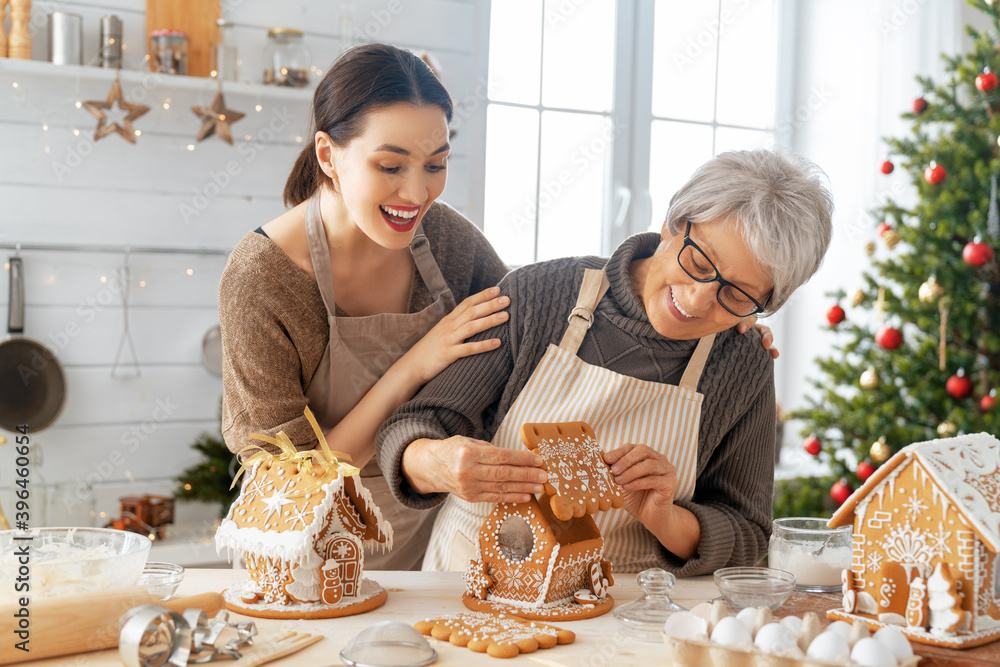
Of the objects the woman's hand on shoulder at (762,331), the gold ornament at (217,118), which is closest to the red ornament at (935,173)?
the woman's hand on shoulder at (762,331)

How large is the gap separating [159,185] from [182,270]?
294 millimetres

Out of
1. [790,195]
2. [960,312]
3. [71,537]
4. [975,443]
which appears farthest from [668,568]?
[960,312]

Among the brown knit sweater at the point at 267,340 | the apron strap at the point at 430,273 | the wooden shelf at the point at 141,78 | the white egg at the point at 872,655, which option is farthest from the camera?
the wooden shelf at the point at 141,78

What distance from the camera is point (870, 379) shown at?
2.95 meters

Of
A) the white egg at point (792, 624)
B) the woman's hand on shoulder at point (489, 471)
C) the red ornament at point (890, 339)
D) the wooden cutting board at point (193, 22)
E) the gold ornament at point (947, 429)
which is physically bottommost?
the gold ornament at point (947, 429)

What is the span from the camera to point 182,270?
2.99 m

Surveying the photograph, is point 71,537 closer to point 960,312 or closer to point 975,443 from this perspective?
point 975,443

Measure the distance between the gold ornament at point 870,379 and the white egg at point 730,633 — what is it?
2275mm

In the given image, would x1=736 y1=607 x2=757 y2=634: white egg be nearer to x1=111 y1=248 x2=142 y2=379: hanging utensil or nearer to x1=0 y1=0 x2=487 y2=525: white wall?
x1=0 y1=0 x2=487 y2=525: white wall

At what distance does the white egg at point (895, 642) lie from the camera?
34.8 inches

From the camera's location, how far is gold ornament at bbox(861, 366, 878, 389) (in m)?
2.96

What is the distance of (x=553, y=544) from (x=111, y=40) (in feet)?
7.92

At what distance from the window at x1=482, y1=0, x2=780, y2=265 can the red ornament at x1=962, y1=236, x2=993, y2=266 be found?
54.6 inches

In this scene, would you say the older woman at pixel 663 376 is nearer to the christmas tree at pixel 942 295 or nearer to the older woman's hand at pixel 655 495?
the older woman's hand at pixel 655 495
